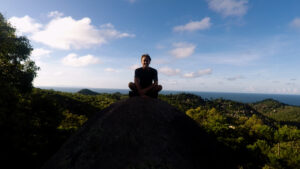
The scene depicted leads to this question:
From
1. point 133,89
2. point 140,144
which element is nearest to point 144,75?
point 133,89

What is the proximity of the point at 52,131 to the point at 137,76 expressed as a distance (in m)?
12.5

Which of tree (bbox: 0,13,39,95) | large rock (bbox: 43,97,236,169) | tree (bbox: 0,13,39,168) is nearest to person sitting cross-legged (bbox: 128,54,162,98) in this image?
large rock (bbox: 43,97,236,169)

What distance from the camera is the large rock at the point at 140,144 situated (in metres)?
3.36

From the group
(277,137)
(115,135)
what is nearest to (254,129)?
(277,137)

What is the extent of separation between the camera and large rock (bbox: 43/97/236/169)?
3364 millimetres

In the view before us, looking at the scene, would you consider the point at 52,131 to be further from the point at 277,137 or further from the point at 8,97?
the point at 277,137

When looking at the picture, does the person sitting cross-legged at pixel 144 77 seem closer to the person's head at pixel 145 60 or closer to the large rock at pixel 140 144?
the person's head at pixel 145 60

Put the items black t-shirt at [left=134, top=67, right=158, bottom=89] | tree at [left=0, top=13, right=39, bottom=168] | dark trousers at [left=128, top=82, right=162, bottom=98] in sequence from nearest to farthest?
dark trousers at [left=128, top=82, right=162, bottom=98]
black t-shirt at [left=134, top=67, right=158, bottom=89]
tree at [left=0, top=13, right=39, bottom=168]

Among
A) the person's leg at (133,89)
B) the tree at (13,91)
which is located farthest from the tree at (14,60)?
the person's leg at (133,89)

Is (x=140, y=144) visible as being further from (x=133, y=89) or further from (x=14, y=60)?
(x=14, y=60)

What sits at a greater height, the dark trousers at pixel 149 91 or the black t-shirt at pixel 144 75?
the black t-shirt at pixel 144 75

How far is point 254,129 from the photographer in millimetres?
49250

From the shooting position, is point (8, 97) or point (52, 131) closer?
point (8, 97)

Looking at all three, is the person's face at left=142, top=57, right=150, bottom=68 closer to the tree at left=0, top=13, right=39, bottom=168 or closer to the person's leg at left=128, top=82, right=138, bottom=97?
the person's leg at left=128, top=82, right=138, bottom=97
